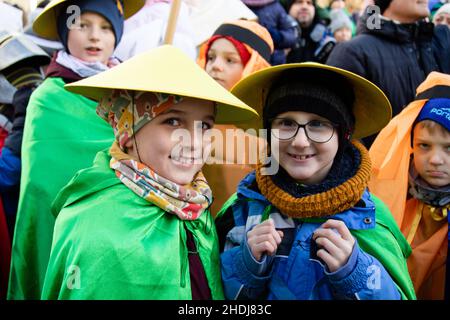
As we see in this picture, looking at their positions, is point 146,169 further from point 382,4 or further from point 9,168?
point 382,4

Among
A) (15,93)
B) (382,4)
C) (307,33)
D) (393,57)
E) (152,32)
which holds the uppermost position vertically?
(307,33)

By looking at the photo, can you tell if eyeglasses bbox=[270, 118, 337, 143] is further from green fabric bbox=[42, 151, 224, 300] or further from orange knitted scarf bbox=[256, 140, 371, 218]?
green fabric bbox=[42, 151, 224, 300]

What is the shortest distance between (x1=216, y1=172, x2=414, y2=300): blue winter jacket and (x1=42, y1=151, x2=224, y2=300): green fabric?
0.14m

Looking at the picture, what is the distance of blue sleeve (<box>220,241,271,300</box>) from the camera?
2084mm

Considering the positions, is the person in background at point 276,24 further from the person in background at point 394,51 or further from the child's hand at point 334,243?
the child's hand at point 334,243

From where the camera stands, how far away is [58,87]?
3.14 meters

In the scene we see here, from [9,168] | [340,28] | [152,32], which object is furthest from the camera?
[340,28]

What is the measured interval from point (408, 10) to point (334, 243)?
2.31 m

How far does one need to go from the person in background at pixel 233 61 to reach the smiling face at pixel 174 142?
1094 mm

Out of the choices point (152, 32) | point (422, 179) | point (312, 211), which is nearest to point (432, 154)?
point (422, 179)

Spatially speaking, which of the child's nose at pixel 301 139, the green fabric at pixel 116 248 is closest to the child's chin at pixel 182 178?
the green fabric at pixel 116 248

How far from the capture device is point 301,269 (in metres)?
2.13
